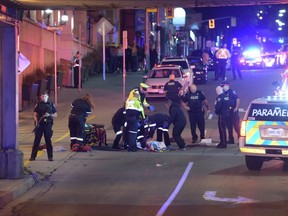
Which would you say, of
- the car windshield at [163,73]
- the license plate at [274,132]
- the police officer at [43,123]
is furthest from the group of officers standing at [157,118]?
the car windshield at [163,73]

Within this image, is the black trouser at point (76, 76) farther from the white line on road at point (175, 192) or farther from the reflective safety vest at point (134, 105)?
the white line on road at point (175, 192)

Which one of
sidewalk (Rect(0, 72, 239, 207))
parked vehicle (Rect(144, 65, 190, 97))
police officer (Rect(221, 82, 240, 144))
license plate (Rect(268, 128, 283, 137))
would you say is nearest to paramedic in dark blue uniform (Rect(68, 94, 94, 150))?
sidewalk (Rect(0, 72, 239, 207))

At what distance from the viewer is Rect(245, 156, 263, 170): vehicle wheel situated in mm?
13414

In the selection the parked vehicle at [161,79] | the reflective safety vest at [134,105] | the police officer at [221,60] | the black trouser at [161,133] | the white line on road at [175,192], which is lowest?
the white line on road at [175,192]

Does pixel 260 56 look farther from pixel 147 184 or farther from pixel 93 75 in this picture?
pixel 147 184

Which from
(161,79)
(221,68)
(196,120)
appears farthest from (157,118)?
(221,68)

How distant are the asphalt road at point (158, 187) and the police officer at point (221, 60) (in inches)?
703

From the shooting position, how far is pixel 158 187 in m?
11.7

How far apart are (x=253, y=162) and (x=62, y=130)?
8.77m

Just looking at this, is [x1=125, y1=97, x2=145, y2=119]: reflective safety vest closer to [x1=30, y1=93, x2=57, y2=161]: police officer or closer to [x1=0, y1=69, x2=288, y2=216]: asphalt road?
[x1=0, y1=69, x2=288, y2=216]: asphalt road

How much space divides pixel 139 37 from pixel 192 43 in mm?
38222

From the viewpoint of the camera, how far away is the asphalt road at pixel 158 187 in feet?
31.9

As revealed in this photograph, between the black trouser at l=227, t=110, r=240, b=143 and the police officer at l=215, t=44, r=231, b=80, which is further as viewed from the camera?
the police officer at l=215, t=44, r=231, b=80

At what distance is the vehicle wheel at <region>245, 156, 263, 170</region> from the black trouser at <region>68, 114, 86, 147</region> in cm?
501
